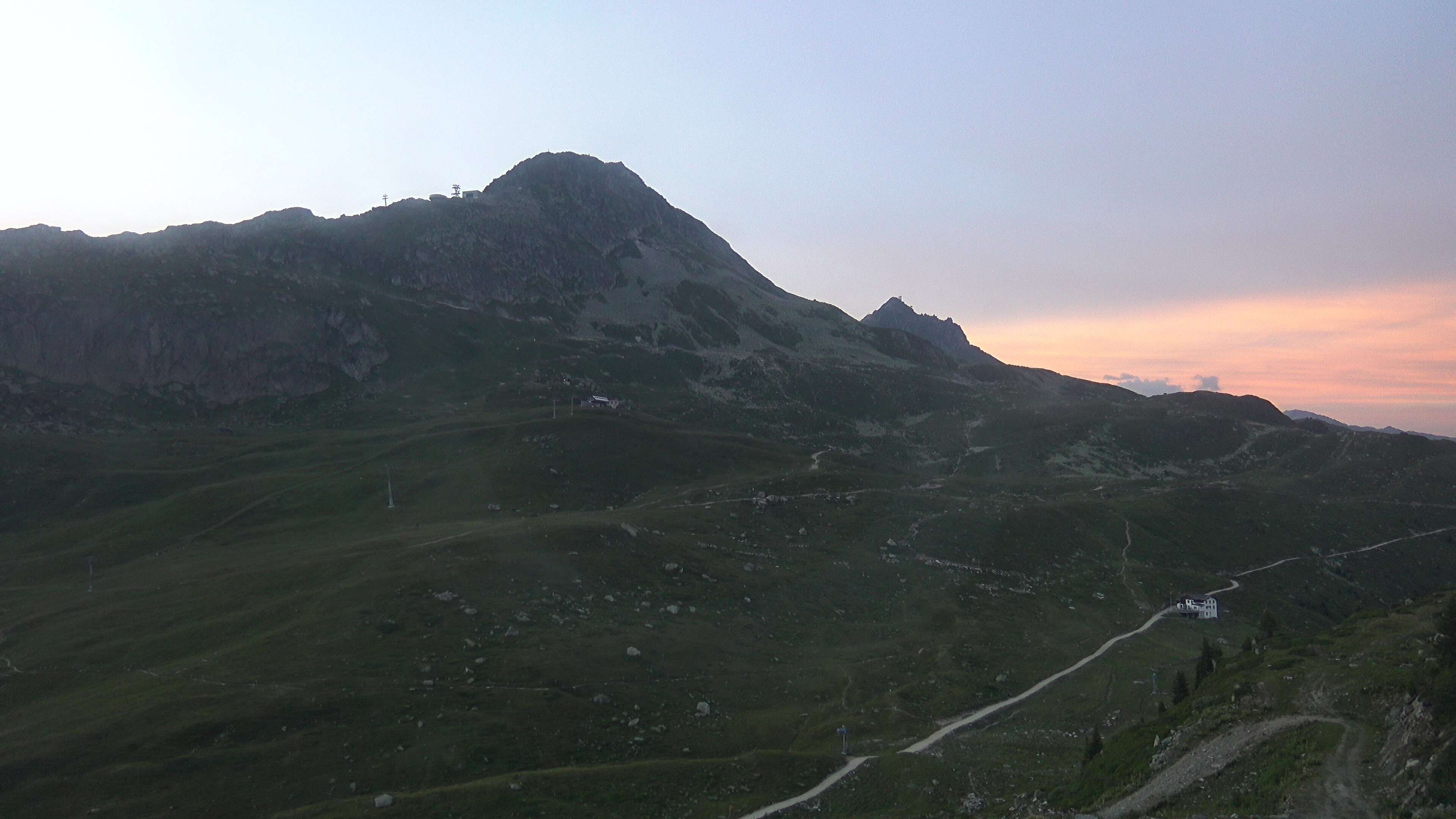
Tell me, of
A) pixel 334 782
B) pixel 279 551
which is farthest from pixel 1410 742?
pixel 279 551

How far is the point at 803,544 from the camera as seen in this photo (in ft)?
359

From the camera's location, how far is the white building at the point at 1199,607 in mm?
104875

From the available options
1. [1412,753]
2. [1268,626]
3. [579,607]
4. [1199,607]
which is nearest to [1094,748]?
[1412,753]

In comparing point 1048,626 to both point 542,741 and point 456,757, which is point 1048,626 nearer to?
point 542,741

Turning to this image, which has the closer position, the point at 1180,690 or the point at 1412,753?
the point at 1412,753

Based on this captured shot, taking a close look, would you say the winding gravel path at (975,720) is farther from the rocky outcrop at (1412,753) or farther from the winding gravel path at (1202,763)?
the rocky outcrop at (1412,753)

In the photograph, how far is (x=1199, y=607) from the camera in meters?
105

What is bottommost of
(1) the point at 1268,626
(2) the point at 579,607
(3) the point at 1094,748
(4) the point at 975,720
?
(4) the point at 975,720

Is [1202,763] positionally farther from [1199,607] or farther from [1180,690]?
[1199,607]

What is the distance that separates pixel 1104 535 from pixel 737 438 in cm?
7368

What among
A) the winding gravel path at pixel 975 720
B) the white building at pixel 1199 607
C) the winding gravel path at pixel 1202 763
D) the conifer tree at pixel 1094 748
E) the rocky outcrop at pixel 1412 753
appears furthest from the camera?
the white building at pixel 1199 607

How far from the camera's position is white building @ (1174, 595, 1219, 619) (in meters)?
105

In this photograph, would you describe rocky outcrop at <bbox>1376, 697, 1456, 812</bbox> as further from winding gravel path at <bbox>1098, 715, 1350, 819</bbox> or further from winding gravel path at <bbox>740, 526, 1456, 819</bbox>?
winding gravel path at <bbox>1098, 715, 1350, 819</bbox>

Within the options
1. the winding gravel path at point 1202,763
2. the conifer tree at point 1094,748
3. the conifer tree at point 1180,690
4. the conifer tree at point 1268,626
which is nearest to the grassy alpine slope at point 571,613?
the conifer tree at point 1094,748
